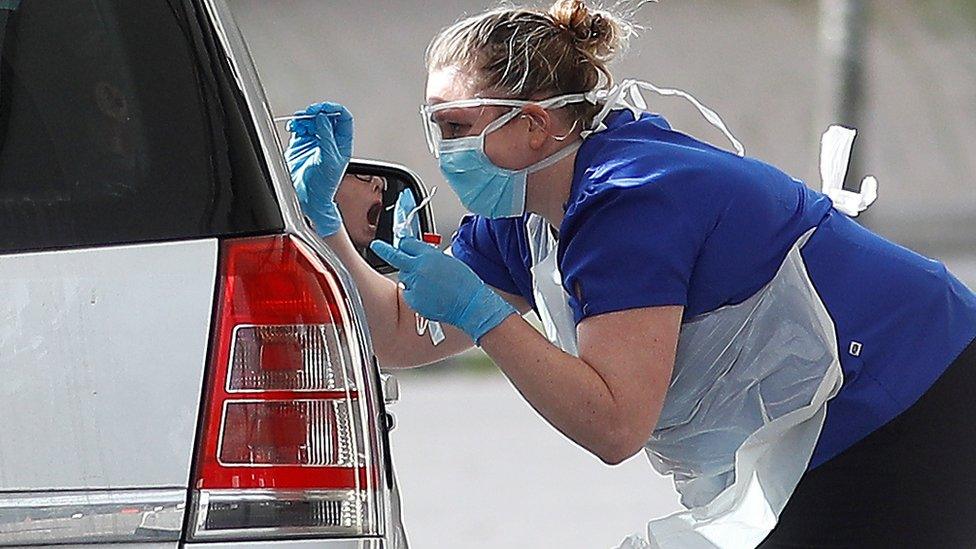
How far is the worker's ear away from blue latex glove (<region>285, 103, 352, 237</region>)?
364mm

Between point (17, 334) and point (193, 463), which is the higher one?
point (17, 334)

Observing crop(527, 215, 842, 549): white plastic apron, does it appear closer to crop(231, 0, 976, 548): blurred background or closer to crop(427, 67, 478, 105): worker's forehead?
crop(427, 67, 478, 105): worker's forehead

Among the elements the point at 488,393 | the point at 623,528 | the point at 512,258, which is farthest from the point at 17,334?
the point at 488,393

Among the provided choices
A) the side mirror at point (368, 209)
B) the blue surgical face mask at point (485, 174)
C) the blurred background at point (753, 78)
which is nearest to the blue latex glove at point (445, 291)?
the blue surgical face mask at point (485, 174)

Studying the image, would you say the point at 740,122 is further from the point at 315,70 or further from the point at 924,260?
the point at 924,260

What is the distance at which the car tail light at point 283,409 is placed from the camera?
160 centimetres

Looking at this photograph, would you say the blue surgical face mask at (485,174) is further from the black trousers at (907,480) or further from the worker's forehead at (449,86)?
the black trousers at (907,480)

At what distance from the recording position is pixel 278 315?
1.65m

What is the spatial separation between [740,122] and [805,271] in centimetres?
1256

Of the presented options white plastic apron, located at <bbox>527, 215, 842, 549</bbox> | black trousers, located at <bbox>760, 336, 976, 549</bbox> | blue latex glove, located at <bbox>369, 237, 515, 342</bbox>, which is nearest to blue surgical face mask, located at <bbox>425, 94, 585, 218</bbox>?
white plastic apron, located at <bbox>527, 215, 842, 549</bbox>

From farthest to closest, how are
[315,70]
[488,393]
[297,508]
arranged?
[315,70] < [488,393] < [297,508]

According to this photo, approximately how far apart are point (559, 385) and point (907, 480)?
2.15ft

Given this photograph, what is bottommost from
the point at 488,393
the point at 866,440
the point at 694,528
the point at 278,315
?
the point at 488,393

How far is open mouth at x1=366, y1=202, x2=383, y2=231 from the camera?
274cm
